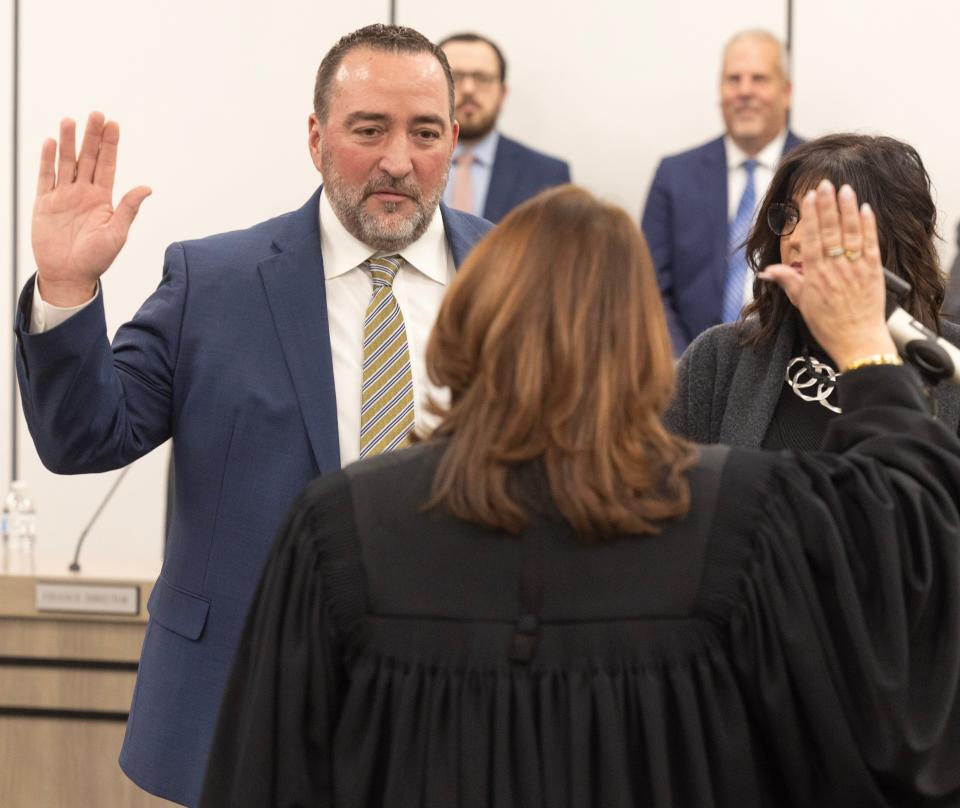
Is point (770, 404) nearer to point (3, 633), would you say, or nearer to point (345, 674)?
point (345, 674)

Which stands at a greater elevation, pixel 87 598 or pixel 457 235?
pixel 457 235

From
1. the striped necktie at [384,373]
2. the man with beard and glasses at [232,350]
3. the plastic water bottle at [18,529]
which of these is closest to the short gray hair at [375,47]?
the man with beard and glasses at [232,350]

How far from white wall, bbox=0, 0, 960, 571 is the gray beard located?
165 inches

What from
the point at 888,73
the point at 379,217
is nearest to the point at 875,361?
the point at 379,217

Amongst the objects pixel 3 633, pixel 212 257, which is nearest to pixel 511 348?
pixel 212 257

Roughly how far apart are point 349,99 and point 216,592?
0.83 meters

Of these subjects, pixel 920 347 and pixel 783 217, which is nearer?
pixel 920 347

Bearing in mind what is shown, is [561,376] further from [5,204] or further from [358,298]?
[5,204]

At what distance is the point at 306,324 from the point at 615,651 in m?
0.97

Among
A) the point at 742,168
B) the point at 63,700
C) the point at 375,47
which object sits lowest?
the point at 63,700

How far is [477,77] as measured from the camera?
5.95m

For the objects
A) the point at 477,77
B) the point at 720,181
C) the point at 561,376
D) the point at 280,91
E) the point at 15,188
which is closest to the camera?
the point at 561,376

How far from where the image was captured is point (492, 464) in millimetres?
1542

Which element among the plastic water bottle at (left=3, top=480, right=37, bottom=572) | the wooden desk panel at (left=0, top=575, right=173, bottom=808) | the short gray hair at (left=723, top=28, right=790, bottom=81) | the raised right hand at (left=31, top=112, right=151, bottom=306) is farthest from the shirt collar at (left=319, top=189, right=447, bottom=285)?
the short gray hair at (left=723, top=28, right=790, bottom=81)
